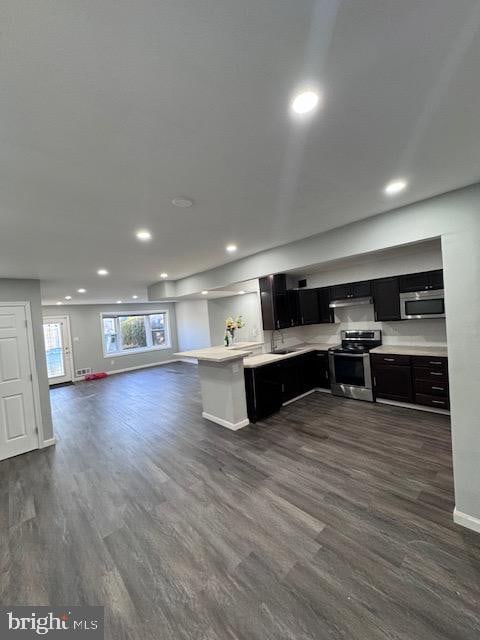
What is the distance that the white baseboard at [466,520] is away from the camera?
1.91m

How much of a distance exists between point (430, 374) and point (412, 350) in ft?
1.42

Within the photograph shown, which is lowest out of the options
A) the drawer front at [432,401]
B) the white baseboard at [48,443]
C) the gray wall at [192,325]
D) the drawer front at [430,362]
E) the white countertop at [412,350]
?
the white baseboard at [48,443]

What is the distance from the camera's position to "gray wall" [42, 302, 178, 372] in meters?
8.55

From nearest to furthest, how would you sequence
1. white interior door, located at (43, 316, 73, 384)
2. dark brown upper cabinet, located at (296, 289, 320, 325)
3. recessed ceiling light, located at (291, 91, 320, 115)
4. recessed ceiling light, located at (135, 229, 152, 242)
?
recessed ceiling light, located at (291, 91, 320, 115) → recessed ceiling light, located at (135, 229, 152, 242) → dark brown upper cabinet, located at (296, 289, 320, 325) → white interior door, located at (43, 316, 73, 384)

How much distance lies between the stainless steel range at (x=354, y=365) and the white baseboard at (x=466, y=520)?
243 centimetres

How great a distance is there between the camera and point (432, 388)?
374 centimetres

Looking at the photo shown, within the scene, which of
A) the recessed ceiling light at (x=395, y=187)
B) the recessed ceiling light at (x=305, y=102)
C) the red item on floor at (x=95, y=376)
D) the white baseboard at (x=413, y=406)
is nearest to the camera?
the recessed ceiling light at (x=305, y=102)

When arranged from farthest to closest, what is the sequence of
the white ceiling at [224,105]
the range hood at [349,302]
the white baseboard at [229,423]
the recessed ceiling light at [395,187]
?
1. the range hood at [349,302]
2. the white baseboard at [229,423]
3. the recessed ceiling light at [395,187]
4. the white ceiling at [224,105]

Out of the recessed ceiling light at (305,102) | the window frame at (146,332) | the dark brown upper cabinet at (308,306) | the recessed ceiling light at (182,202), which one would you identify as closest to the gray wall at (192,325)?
the window frame at (146,332)

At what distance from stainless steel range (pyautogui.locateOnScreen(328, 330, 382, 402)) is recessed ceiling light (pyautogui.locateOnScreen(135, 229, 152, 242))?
11.8 ft

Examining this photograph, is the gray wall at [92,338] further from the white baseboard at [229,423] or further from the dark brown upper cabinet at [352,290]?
the dark brown upper cabinet at [352,290]

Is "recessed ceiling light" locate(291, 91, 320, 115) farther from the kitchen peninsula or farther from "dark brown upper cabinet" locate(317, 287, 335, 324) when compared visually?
"dark brown upper cabinet" locate(317, 287, 335, 324)

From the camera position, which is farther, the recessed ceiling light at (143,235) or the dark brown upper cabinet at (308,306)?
the dark brown upper cabinet at (308,306)

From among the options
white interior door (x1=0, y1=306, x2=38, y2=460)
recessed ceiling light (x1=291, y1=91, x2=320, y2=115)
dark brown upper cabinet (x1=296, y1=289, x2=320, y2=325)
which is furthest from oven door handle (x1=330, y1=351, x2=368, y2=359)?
white interior door (x1=0, y1=306, x2=38, y2=460)
